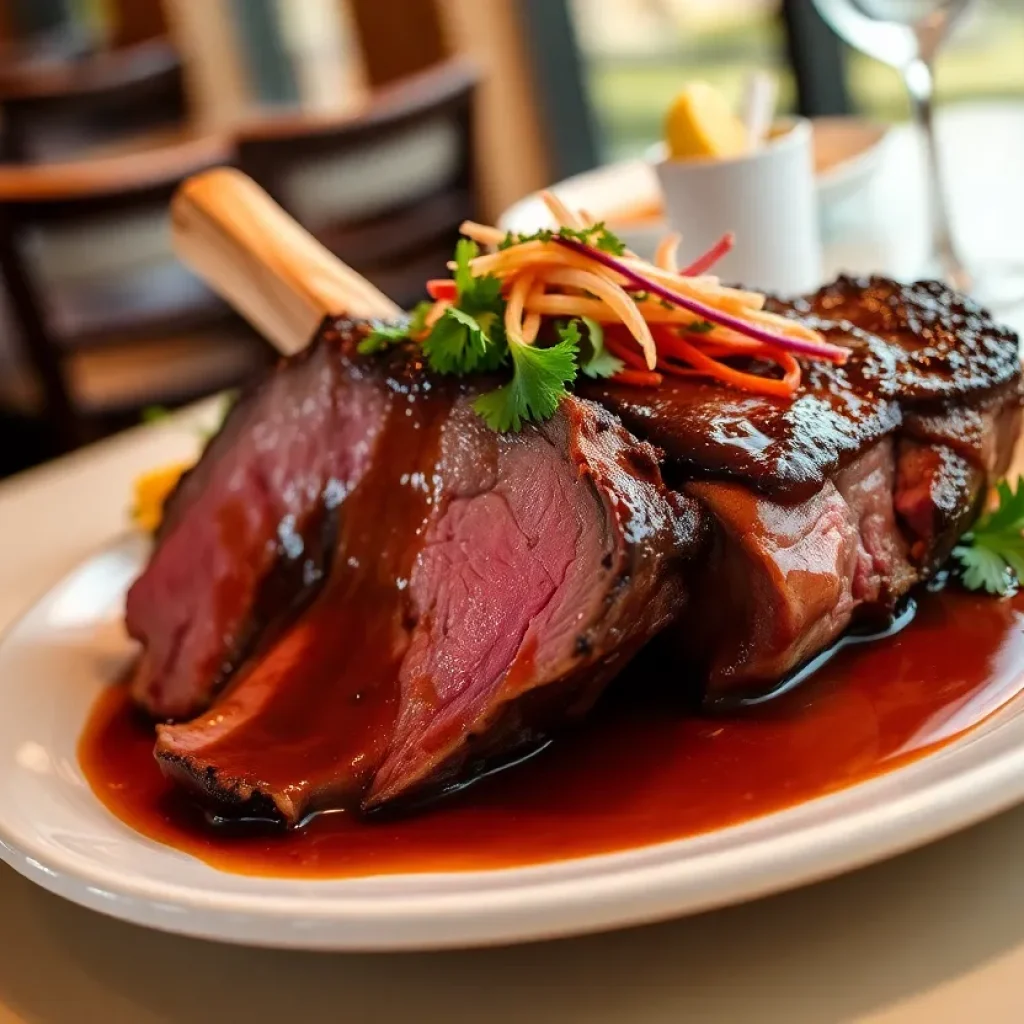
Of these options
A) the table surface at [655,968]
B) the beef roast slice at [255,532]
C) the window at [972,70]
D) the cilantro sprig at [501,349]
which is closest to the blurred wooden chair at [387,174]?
the window at [972,70]

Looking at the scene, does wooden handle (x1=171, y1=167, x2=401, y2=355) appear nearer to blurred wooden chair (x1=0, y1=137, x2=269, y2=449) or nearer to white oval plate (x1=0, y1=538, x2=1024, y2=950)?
white oval plate (x1=0, y1=538, x2=1024, y2=950)

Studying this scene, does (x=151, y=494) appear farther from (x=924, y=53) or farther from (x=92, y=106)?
(x=92, y=106)

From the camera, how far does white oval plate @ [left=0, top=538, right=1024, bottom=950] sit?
891 mm

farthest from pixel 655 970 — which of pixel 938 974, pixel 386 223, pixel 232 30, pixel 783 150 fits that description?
pixel 232 30

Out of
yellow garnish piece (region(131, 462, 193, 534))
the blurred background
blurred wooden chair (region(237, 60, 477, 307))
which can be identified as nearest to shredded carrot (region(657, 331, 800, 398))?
yellow garnish piece (region(131, 462, 193, 534))

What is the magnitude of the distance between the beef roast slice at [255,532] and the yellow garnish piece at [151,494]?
456mm

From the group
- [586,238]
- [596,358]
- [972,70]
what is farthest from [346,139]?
[596,358]

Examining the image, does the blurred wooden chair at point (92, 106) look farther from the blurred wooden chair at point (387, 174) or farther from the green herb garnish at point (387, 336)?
the green herb garnish at point (387, 336)

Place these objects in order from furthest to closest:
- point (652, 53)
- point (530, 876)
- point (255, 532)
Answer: point (652, 53) < point (255, 532) < point (530, 876)

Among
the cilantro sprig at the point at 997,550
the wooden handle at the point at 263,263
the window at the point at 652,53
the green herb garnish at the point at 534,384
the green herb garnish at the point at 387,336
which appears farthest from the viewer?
the window at the point at 652,53

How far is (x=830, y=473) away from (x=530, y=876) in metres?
0.45

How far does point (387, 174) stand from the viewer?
3682 mm

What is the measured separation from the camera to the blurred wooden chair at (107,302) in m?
3.32

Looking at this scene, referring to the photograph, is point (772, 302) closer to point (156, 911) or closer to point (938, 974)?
point (938, 974)
